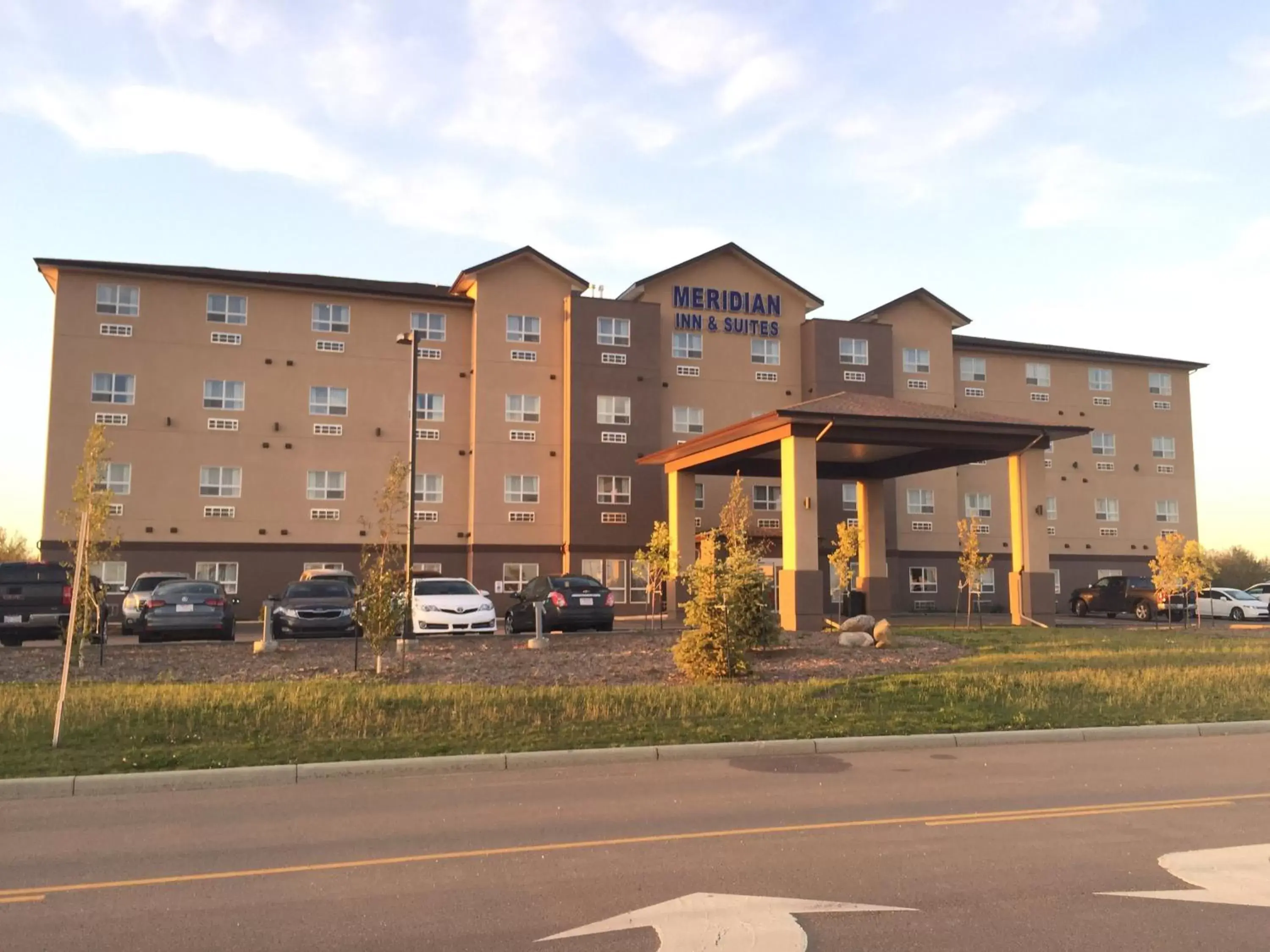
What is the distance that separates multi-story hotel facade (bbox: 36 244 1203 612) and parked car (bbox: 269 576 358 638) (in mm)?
13523

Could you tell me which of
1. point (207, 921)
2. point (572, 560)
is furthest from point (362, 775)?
point (572, 560)

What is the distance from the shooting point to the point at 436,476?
41.0m

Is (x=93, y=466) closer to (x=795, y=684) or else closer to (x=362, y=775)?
(x=362, y=775)

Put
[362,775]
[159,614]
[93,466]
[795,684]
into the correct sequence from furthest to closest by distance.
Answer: [159,614] → [93,466] → [795,684] → [362,775]

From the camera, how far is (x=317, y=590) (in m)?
23.0

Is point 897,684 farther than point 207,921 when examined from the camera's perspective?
Yes

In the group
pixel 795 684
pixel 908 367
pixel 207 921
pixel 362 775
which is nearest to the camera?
pixel 207 921

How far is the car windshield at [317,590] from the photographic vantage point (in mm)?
22719

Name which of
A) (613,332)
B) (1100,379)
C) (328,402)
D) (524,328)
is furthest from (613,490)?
(1100,379)

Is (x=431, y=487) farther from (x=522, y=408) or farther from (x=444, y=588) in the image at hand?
(x=444, y=588)

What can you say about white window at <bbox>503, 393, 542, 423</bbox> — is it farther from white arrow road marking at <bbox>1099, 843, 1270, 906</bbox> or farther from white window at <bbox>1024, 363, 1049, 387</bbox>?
white arrow road marking at <bbox>1099, 843, 1270, 906</bbox>

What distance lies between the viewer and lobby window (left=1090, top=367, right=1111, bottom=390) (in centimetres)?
5175

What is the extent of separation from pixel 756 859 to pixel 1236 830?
12.4ft

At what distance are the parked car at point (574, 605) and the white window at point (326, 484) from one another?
17.1 m
